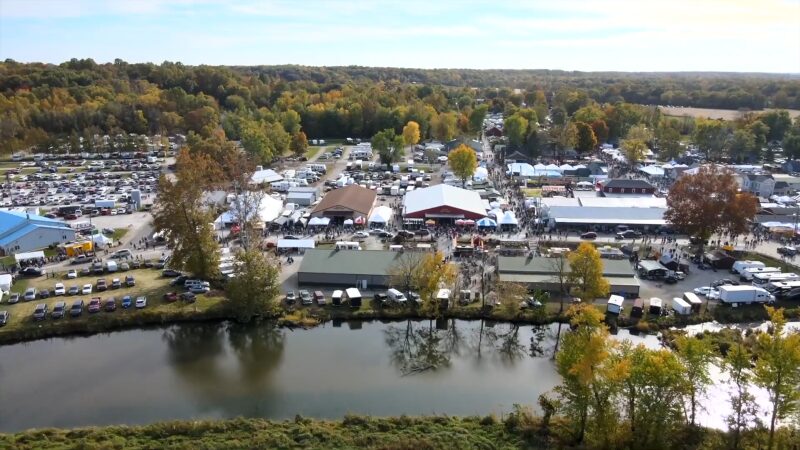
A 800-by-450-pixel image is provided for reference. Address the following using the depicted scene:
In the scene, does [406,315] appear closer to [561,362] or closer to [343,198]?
[561,362]

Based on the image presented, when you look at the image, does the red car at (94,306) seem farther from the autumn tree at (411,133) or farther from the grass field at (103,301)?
the autumn tree at (411,133)

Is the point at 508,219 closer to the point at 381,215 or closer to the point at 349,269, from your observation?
the point at 381,215

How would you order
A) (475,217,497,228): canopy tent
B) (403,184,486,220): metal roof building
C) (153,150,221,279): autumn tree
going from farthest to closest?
(403,184,486,220): metal roof building < (475,217,497,228): canopy tent < (153,150,221,279): autumn tree

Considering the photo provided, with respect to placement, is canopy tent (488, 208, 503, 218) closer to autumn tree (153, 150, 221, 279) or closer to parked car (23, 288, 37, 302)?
autumn tree (153, 150, 221, 279)

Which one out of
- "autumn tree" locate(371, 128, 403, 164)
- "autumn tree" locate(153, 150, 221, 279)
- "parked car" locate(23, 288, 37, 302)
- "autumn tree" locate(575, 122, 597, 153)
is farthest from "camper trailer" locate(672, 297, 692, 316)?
"autumn tree" locate(575, 122, 597, 153)

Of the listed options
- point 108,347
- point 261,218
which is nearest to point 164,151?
point 261,218

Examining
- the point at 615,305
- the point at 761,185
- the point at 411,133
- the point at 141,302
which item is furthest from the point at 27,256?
the point at 761,185

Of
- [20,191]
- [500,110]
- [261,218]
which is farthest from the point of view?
[500,110]
